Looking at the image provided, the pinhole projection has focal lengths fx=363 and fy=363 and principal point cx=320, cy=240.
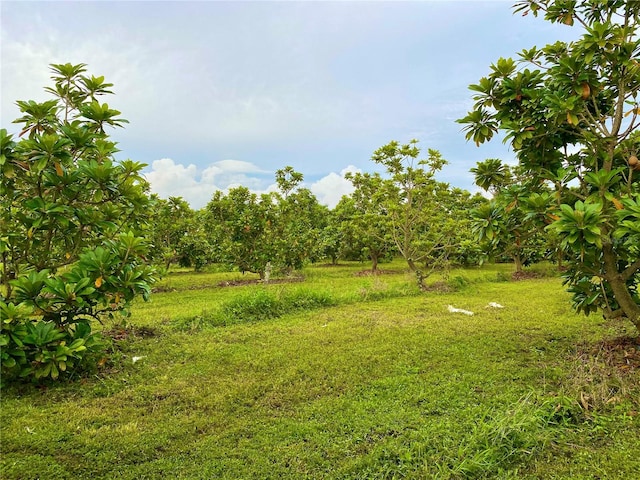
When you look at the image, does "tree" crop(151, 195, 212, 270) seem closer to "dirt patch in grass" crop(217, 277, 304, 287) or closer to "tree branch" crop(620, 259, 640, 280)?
"dirt patch in grass" crop(217, 277, 304, 287)

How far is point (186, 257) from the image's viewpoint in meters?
13.0

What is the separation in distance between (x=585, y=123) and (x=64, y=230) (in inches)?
226

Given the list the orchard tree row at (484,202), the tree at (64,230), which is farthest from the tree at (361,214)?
the tree at (64,230)

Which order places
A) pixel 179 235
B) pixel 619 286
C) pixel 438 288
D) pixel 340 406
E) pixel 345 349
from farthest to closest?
pixel 179 235 < pixel 438 288 < pixel 345 349 < pixel 619 286 < pixel 340 406

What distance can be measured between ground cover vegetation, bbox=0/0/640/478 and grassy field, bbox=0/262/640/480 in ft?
0.06

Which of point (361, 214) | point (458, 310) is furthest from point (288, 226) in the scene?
point (458, 310)

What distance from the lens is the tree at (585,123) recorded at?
3.36m

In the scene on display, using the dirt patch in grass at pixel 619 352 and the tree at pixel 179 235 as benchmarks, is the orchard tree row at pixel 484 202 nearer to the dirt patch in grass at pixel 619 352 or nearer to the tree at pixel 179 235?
the dirt patch in grass at pixel 619 352

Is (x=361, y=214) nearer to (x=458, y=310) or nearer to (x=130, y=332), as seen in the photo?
(x=458, y=310)

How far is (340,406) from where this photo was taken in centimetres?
319

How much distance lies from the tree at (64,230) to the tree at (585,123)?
13.3 feet

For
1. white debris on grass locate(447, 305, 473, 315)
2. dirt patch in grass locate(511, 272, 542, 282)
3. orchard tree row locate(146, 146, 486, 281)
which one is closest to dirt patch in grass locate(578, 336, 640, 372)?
white debris on grass locate(447, 305, 473, 315)

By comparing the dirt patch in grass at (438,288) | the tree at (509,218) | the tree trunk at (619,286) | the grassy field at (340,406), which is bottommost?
the grassy field at (340,406)

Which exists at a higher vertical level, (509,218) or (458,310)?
(509,218)
